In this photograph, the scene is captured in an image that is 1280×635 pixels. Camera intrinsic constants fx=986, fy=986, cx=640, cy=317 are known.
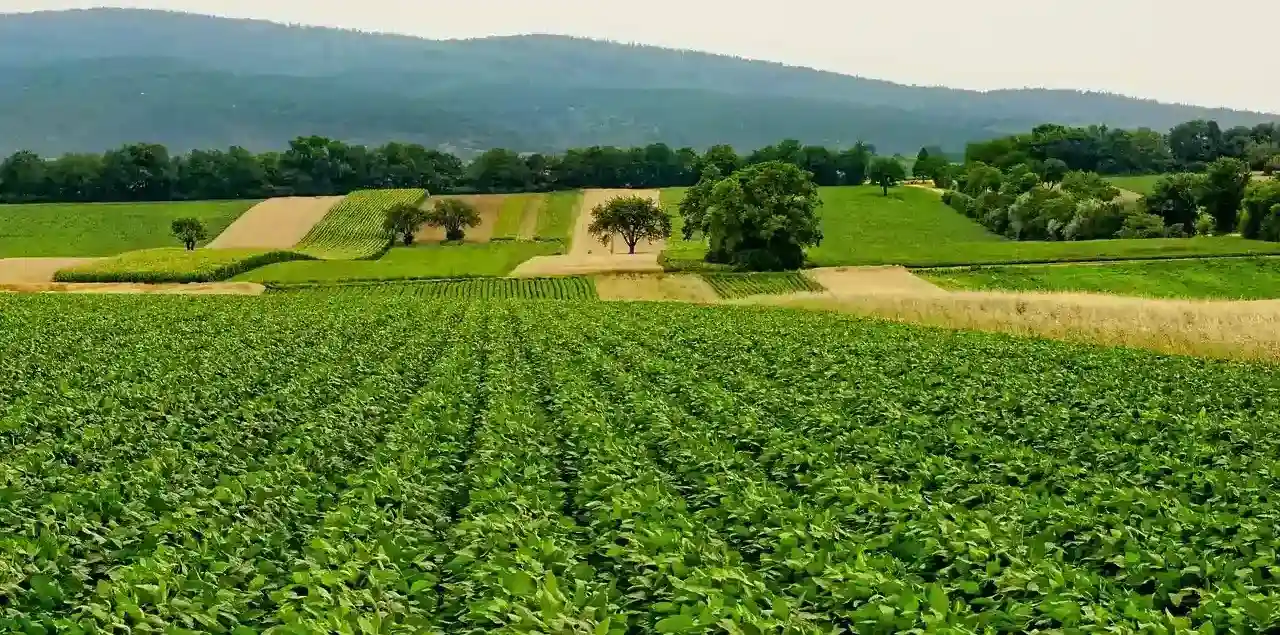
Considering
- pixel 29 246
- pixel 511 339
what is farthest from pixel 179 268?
pixel 511 339

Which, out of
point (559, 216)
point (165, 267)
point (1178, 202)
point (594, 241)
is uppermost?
point (1178, 202)

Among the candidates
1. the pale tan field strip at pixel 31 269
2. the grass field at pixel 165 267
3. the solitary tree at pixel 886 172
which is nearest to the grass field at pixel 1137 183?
the solitary tree at pixel 886 172

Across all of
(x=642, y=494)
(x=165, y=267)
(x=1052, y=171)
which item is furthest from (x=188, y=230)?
(x=1052, y=171)

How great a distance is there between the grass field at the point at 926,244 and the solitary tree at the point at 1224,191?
1824 centimetres

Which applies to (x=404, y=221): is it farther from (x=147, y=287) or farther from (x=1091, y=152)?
(x=1091, y=152)

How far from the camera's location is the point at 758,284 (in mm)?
77438

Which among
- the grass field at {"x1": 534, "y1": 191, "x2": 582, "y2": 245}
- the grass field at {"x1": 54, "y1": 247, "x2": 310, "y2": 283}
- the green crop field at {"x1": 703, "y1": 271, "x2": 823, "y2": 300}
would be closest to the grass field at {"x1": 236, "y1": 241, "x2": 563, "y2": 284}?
the grass field at {"x1": 54, "y1": 247, "x2": 310, "y2": 283}

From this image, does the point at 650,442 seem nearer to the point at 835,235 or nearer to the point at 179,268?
the point at 179,268

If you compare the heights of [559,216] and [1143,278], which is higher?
[559,216]

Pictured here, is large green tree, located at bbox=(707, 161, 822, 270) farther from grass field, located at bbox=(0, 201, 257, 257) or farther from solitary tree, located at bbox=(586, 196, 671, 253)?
grass field, located at bbox=(0, 201, 257, 257)

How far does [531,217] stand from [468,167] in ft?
137

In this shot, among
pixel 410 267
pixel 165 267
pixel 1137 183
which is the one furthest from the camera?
pixel 1137 183

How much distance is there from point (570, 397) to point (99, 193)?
6556 inches

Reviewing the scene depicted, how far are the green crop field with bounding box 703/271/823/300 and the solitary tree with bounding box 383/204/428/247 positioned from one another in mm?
59049
